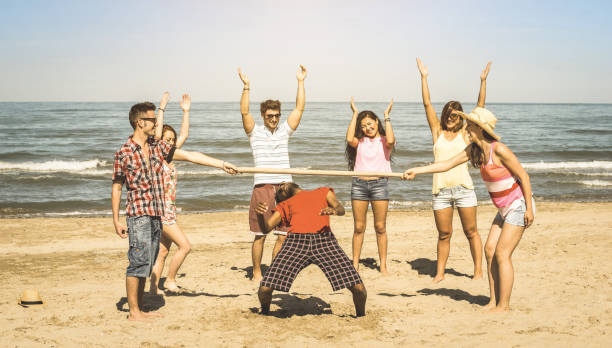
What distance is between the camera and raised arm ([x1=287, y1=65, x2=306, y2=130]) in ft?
22.0

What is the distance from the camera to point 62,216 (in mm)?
13516

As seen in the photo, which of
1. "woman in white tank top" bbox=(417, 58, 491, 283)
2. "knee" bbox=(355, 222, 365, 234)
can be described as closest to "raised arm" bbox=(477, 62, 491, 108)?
"woman in white tank top" bbox=(417, 58, 491, 283)

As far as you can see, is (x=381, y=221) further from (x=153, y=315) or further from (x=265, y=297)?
(x=153, y=315)

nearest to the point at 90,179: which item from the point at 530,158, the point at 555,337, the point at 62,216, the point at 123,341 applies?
the point at 62,216

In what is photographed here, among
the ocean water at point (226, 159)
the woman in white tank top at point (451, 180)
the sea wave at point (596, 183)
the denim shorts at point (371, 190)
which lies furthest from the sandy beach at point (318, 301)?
the sea wave at point (596, 183)

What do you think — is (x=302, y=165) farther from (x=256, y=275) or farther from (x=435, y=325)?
(x=435, y=325)

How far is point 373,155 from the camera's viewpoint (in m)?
6.98

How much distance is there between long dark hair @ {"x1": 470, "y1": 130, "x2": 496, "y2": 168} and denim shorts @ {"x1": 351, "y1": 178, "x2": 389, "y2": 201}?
1.71m

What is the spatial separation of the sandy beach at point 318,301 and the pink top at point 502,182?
1.25 m

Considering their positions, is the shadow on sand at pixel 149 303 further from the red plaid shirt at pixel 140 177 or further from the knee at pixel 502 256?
the knee at pixel 502 256

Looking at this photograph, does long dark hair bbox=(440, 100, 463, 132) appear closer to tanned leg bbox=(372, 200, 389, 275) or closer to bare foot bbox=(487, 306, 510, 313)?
tanned leg bbox=(372, 200, 389, 275)

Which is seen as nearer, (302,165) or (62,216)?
(62,216)

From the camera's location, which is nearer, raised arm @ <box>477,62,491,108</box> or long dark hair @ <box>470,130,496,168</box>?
long dark hair @ <box>470,130,496,168</box>

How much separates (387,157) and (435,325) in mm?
2440
